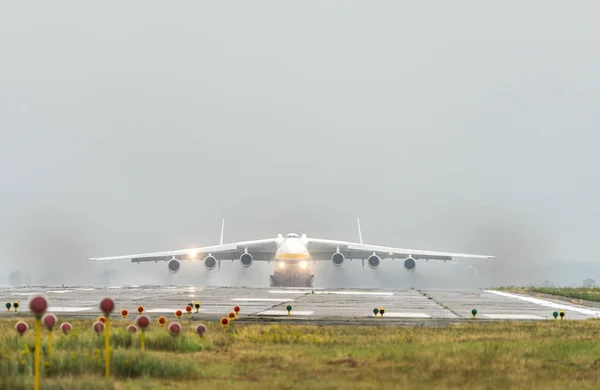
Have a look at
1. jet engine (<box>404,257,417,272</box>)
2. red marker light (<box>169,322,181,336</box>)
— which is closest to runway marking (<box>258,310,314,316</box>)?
red marker light (<box>169,322,181,336</box>)

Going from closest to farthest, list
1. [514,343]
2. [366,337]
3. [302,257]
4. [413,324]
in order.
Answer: [514,343] < [366,337] < [413,324] < [302,257]

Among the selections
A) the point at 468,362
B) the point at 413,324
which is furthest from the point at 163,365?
the point at 413,324

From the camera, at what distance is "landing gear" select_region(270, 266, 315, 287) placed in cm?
5169

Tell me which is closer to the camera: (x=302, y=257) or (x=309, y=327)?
(x=309, y=327)

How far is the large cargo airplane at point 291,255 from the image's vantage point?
2005 inches

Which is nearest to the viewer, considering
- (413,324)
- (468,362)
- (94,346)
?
(468,362)

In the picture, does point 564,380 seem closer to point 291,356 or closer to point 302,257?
point 291,356

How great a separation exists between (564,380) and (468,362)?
168 cm

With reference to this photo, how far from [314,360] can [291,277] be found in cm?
4093

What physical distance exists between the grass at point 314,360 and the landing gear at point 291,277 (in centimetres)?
3592

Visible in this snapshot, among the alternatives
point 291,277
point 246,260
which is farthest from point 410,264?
point 246,260

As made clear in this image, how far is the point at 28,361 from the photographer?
32.2 feet

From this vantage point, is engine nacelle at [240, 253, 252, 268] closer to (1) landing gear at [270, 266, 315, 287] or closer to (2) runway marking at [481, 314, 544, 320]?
(1) landing gear at [270, 266, 315, 287]

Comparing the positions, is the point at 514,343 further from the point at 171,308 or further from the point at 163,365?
the point at 171,308
